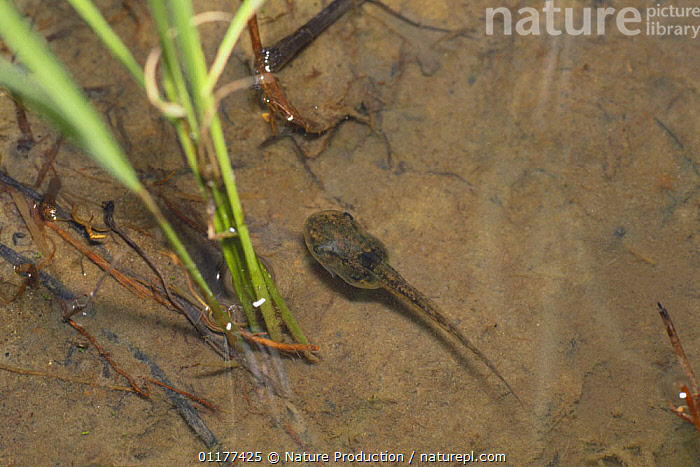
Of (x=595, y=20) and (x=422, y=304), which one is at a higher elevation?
(x=595, y=20)

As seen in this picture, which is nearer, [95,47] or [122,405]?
[122,405]

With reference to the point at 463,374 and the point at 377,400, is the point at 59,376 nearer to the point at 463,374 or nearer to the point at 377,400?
the point at 377,400

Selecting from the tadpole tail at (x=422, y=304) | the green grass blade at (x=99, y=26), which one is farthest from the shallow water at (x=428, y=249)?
the green grass blade at (x=99, y=26)

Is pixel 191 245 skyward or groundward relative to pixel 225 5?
groundward

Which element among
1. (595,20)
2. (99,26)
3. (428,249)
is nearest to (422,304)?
(428,249)

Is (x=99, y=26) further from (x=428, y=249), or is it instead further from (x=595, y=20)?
(x=595, y=20)

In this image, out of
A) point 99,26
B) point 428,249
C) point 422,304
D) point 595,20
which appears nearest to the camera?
point 99,26

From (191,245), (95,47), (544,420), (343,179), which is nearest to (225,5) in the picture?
(95,47)

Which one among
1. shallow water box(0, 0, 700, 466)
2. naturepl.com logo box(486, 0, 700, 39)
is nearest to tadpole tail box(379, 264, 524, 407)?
shallow water box(0, 0, 700, 466)
